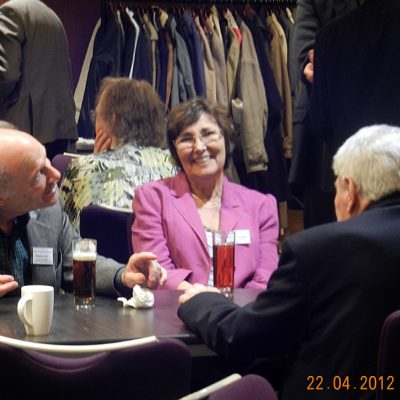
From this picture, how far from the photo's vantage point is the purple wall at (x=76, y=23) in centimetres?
625

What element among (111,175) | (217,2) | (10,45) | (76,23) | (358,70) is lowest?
(111,175)

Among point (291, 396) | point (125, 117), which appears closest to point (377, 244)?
point (291, 396)

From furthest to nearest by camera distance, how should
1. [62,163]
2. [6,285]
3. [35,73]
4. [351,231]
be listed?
[35,73] → [62,163] → [6,285] → [351,231]

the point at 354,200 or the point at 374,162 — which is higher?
the point at 374,162

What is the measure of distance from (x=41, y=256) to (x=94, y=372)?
1.11 metres

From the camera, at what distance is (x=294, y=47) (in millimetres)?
3574

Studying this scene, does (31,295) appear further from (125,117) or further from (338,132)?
(125,117)

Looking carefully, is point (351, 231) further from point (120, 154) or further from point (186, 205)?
point (120, 154)

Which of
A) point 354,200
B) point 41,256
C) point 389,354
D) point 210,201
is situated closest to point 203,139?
point 210,201

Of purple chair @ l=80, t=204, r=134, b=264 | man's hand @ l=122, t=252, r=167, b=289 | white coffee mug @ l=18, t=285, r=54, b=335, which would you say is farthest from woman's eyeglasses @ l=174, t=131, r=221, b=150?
white coffee mug @ l=18, t=285, r=54, b=335

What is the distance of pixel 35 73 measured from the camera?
4.30 m

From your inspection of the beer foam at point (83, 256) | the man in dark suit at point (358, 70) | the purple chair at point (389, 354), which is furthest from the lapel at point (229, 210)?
the purple chair at point (389, 354)

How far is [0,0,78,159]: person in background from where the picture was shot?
417 centimetres

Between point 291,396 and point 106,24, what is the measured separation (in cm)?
428
